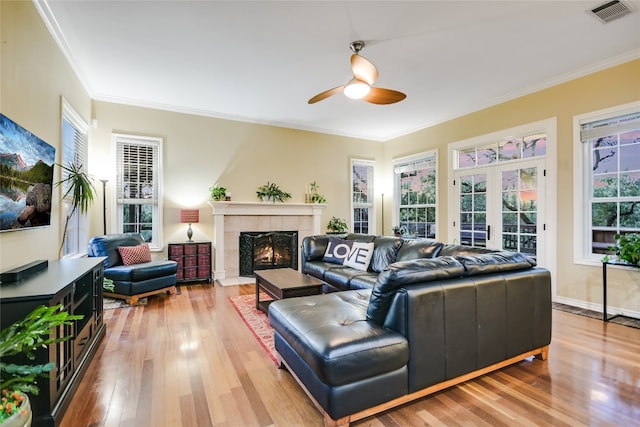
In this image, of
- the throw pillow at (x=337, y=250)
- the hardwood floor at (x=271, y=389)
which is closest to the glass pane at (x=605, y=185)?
the hardwood floor at (x=271, y=389)

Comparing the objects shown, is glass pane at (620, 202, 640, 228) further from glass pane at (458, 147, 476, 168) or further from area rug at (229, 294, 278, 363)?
area rug at (229, 294, 278, 363)

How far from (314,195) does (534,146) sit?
150 inches

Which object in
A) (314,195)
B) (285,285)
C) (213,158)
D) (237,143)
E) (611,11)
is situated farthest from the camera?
(314,195)

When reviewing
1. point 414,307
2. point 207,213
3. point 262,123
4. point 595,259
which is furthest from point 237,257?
point 595,259

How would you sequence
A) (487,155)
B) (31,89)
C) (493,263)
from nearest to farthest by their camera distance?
(493,263), (31,89), (487,155)

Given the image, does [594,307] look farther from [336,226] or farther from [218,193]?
[218,193]

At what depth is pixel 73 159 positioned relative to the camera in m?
4.01

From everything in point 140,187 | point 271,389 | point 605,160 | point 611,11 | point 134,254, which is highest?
point 611,11

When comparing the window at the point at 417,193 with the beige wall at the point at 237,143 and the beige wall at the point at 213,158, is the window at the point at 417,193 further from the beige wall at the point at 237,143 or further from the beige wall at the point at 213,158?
the beige wall at the point at 213,158

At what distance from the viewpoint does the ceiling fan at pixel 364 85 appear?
9.47 feet

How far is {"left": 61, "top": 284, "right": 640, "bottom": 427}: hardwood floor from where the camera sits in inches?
71.6

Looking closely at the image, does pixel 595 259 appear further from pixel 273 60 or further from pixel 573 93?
pixel 273 60

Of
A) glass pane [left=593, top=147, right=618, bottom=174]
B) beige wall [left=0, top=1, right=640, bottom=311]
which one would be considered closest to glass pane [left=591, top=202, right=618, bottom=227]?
beige wall [left=0, top=1, right=640, bottom=311]

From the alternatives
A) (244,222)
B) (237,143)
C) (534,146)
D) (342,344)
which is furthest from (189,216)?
(534,146)
